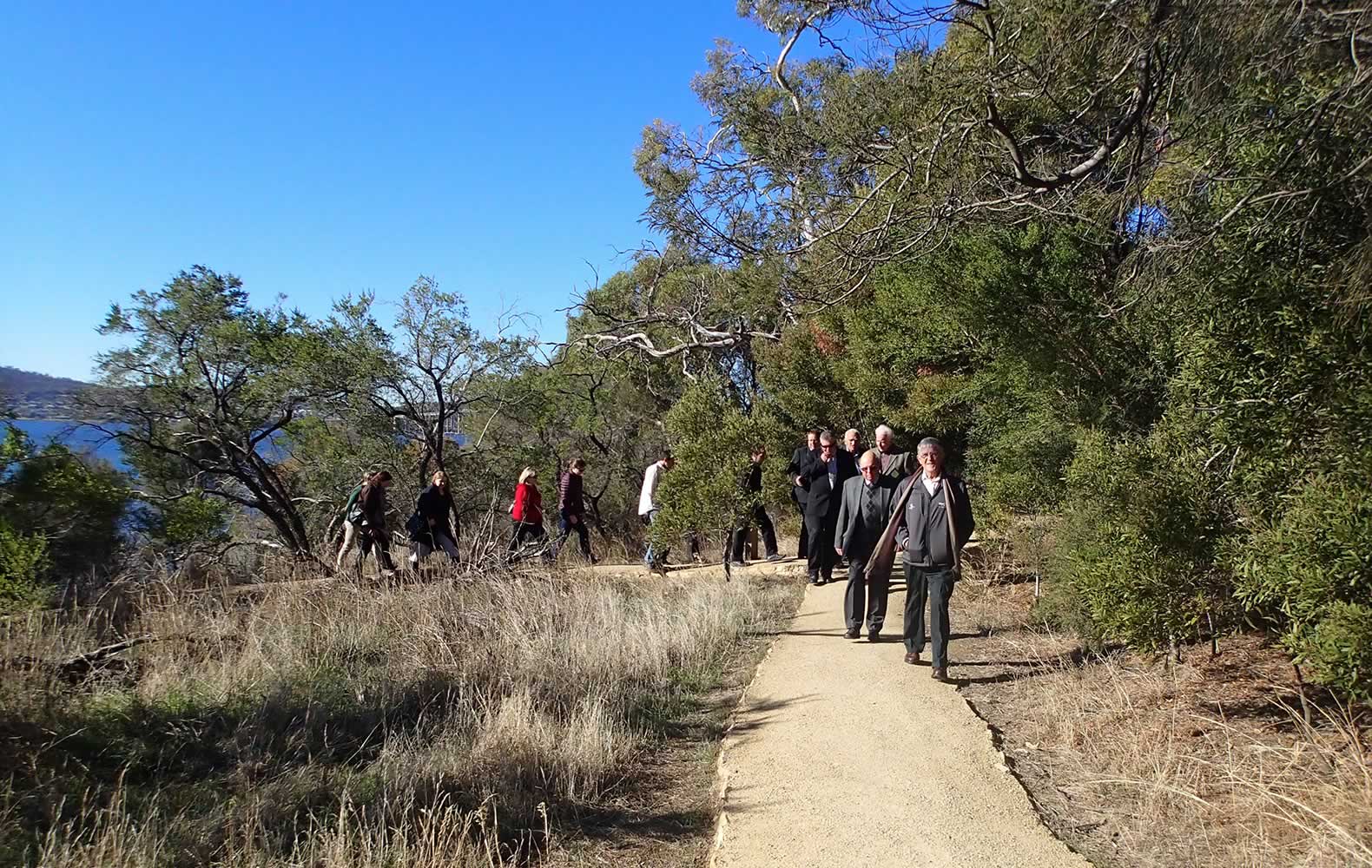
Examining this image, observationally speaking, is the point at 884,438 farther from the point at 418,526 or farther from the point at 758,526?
the point at 418,526

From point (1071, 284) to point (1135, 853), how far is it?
5.39 m

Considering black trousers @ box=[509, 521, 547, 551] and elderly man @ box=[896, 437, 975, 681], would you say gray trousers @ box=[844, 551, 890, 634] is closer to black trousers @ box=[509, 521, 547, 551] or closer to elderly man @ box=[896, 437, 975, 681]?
elderly man @ box=[896, 437, 975, 681]

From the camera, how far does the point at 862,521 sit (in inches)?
284

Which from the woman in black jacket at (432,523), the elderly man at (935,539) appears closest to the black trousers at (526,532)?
the woman in black jacket at (432,523)

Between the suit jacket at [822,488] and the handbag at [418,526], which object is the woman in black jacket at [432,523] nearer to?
the handbag at [418,526]

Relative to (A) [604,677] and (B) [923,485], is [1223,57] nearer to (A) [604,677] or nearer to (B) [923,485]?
(B) [923,485]

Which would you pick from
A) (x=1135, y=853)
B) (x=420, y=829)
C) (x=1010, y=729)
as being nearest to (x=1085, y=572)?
(x=1010, y=729)

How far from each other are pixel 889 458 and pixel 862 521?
1164 mm

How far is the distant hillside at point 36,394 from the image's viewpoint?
11375mm

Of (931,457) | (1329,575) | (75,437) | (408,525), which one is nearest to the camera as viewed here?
(1329,575)

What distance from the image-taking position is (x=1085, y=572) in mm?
5363

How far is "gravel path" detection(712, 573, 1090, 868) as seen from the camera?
148 inches

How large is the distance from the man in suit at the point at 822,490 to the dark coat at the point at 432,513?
4.31 m

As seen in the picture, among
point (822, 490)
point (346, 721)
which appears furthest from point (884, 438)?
point (346, 721)
